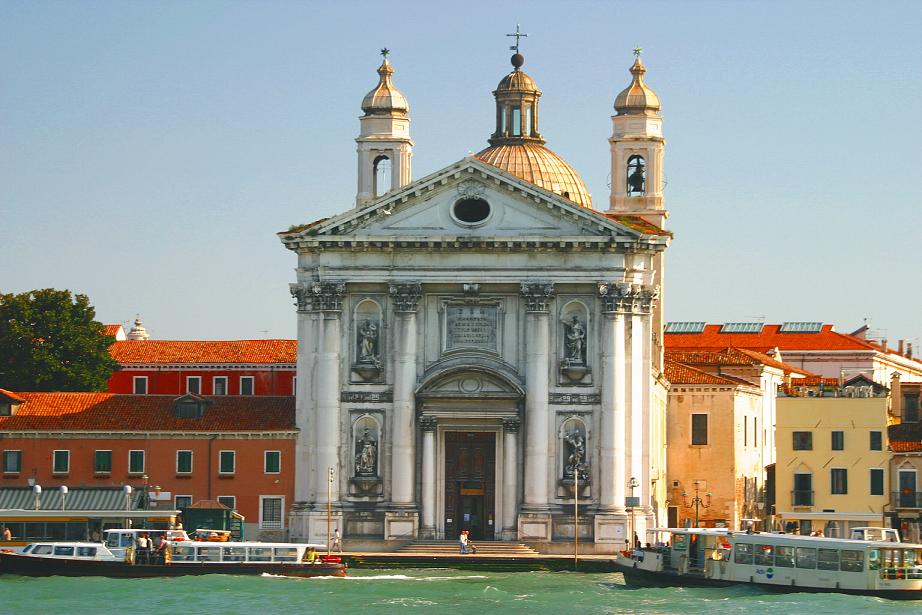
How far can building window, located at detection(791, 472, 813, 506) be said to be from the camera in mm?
81062

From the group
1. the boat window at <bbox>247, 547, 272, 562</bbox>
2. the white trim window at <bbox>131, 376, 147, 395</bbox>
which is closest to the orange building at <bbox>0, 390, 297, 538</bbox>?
the boat window at <bbox>247, 547, 272, 562</bbox>

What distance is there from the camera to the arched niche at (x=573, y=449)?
76062 millimetres

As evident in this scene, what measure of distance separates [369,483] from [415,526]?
184 cm

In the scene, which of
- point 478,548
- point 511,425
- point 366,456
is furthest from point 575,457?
point 366,456

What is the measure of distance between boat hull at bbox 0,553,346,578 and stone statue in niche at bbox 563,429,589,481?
9.37 meters

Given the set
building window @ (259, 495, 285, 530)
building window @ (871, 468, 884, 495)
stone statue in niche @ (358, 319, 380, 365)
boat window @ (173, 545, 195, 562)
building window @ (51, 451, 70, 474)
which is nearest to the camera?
boat window @ (173, 545, 195, 562)

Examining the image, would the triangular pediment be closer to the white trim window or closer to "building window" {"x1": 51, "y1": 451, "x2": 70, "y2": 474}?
"building window" {"x1": 51, "y1": 451, "x2": 70, "y2": 474}

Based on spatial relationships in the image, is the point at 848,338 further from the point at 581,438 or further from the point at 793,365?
the point at 581,438

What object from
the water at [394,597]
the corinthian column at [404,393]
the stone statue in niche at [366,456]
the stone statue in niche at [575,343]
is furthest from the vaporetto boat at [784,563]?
the stone statue in niche at [366,456]

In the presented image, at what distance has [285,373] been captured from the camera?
10175cm

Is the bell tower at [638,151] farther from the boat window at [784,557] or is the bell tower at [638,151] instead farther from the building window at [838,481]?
the boat window at [784,557]

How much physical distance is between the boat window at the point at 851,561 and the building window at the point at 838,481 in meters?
14.2

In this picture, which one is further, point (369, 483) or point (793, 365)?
point (793, 365)

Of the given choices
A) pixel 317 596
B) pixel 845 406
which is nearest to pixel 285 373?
pixel 845 406
